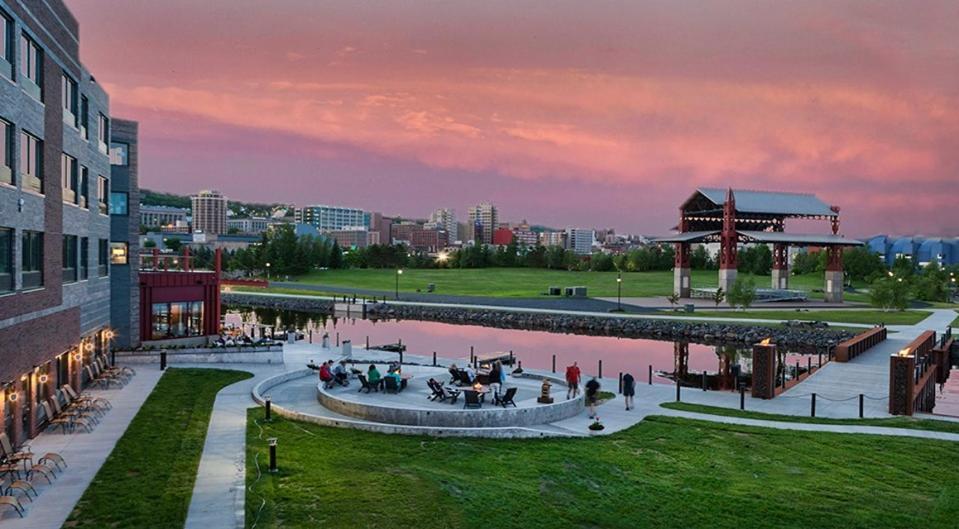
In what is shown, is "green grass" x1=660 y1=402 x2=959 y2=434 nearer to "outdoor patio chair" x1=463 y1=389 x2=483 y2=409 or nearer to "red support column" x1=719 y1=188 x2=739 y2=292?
"outdoor patio chair" x1=463 y1=389 x2=483 y2=409

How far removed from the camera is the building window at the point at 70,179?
27.5 metres

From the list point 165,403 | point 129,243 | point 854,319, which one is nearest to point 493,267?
point 854,319

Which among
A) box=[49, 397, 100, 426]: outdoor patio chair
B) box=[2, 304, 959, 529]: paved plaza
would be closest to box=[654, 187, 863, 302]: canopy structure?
box=[2, 304, 959, 529]: paved plaza

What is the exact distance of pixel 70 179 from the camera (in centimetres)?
2850

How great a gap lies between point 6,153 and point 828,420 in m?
28.2

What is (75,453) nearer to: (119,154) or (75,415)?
(75,415)

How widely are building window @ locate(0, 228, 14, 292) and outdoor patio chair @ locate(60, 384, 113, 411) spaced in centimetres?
628

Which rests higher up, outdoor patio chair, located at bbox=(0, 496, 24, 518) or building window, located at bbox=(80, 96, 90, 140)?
building window, located at bbox=(80, 96, 90, 140)

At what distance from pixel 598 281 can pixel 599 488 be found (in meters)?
126

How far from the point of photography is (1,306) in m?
18.5

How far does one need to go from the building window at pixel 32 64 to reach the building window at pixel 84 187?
8.11 metres

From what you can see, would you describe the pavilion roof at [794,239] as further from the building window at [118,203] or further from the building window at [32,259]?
the building window at [32,259]

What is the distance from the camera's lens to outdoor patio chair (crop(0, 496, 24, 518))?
14.2 m

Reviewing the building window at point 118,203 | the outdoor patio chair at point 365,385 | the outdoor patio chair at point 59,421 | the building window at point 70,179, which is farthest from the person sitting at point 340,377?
the building window at point 118,203
